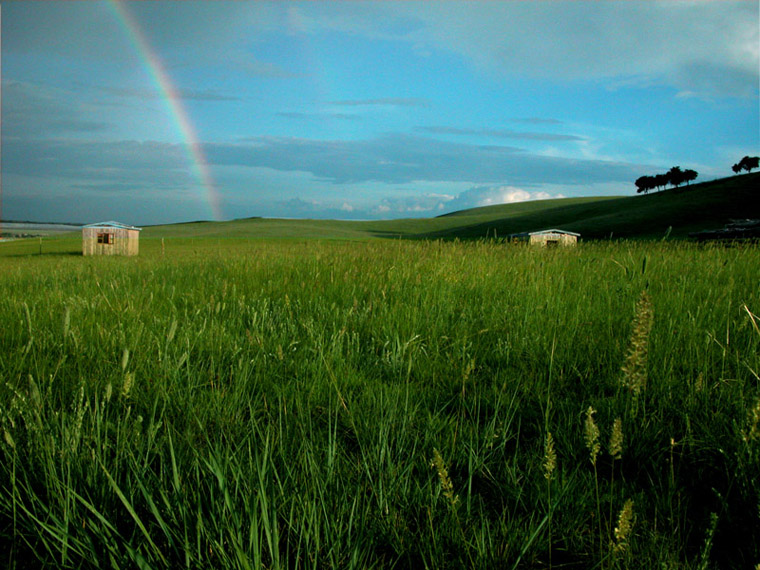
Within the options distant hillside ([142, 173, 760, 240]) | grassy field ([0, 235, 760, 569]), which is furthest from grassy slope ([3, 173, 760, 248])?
grassy field ([0, 235, 760, 569])

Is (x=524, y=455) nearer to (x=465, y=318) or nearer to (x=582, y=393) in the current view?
(x=582, y=393)

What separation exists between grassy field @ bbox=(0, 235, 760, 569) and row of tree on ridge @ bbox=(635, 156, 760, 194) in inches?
3924

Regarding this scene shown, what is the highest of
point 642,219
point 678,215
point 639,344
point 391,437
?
point 678,215

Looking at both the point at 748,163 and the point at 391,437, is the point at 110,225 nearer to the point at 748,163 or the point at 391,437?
the point at 391,437

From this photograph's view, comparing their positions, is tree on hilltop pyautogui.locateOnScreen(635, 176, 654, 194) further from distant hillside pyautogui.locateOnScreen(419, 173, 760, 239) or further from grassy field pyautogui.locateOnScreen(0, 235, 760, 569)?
grassy field pyautogui.locateOnScreen(0, 235, 760, 569)

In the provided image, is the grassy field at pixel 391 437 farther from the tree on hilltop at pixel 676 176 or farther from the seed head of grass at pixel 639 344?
the tree on hilltop at pixel 676 176

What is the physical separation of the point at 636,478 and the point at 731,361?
61.4 inches

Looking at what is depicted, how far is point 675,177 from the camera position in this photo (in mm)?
87938

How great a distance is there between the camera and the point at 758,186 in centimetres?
5631

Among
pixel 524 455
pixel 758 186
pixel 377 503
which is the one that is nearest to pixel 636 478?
pixel 524 455

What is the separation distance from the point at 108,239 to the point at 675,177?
94778 millimetres

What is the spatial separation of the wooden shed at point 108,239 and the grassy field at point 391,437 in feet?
122

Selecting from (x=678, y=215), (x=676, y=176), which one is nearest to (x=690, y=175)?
(x=676, y=176)

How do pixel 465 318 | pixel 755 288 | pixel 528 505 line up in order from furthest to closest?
pixel 755 288 → pixel 465 318 → pixel 528 505
